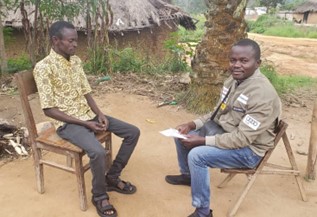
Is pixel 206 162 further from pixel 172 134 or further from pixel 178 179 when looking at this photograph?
pixel 178 179

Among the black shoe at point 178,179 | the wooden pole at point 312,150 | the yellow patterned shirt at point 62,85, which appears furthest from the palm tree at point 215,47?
the yellow patterned shirt at point 62,85

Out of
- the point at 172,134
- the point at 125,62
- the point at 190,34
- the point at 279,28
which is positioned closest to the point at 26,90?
the point at 172,134

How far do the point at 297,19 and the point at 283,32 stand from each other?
8.57 meters

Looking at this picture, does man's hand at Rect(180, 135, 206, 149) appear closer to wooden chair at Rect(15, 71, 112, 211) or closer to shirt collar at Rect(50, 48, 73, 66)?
wooden chair at Rect(15, 71, 112, 211)

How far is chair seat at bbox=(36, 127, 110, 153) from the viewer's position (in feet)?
9.12

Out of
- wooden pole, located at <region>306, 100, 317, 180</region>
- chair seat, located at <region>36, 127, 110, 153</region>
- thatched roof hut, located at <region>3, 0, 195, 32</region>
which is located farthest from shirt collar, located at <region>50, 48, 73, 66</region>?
thatched roof hut, located at <region>3, 0, 195, 32</region>

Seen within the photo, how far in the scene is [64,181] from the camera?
11.0 ft

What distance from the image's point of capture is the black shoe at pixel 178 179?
3.34m

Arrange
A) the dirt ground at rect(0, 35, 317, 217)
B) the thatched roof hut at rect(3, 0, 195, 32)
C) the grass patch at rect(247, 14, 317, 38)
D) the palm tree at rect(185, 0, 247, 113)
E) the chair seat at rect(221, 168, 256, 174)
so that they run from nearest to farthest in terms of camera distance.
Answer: the chair seat at rect(221, 168, 256, 174)
the dirt ground at rect(0, 35, 317, 217)
the palm tree at rect(185, 0, 247, 113)
the thatched roof hut at rect(3, 0, 195, 32)
the grass patch at rect(247, 14, 317, 38)

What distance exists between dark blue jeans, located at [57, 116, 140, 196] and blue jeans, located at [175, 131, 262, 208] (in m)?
0.67

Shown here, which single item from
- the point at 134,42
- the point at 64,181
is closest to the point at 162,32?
the point at 134,42

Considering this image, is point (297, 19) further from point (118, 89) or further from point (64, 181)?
point (64, 181)

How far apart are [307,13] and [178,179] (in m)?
30.1

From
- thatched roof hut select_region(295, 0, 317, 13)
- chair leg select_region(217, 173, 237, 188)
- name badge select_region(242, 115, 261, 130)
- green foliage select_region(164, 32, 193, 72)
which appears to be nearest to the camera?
name badge select_region(242, 115, 261, 130)
